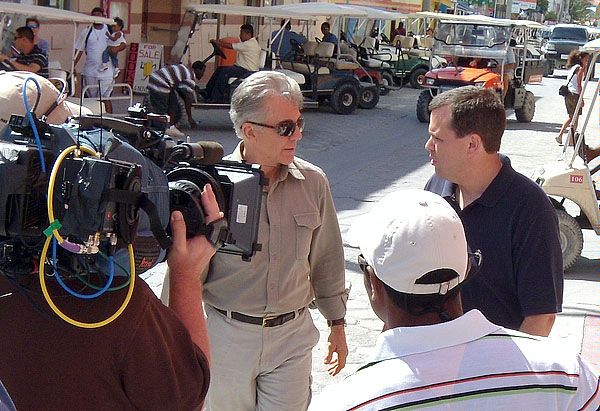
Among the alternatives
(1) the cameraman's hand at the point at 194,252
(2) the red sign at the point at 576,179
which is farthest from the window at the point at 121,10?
(1) the cameraman's hand at the point at 194,252

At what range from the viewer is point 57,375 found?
2.19 meters

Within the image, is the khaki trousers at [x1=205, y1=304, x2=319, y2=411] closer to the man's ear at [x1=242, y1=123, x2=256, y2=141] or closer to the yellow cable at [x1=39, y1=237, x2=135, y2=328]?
the man's ear at [x1=242, y1=123, x2=256, y2=141]

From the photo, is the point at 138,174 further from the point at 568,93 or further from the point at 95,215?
the point at 568,93

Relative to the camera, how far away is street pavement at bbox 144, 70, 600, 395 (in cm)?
673

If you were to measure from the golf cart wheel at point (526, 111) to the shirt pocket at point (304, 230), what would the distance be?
56.4ft

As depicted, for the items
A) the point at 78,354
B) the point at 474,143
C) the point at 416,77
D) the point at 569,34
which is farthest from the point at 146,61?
the point at 569,34

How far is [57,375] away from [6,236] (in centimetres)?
35

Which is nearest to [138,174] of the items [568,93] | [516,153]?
[516,153]

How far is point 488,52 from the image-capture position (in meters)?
19.9

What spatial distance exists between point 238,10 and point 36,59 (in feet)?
17.2

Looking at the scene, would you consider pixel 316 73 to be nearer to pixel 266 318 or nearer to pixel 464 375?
pixel 266 318

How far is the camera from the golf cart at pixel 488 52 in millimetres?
19578

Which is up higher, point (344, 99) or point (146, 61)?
point (146, 61)

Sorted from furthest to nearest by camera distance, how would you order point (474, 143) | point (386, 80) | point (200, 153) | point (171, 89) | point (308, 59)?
point (386, 80) < point (308, 59) < point (171, 89) < point (474, 143) < point (200, 153)
